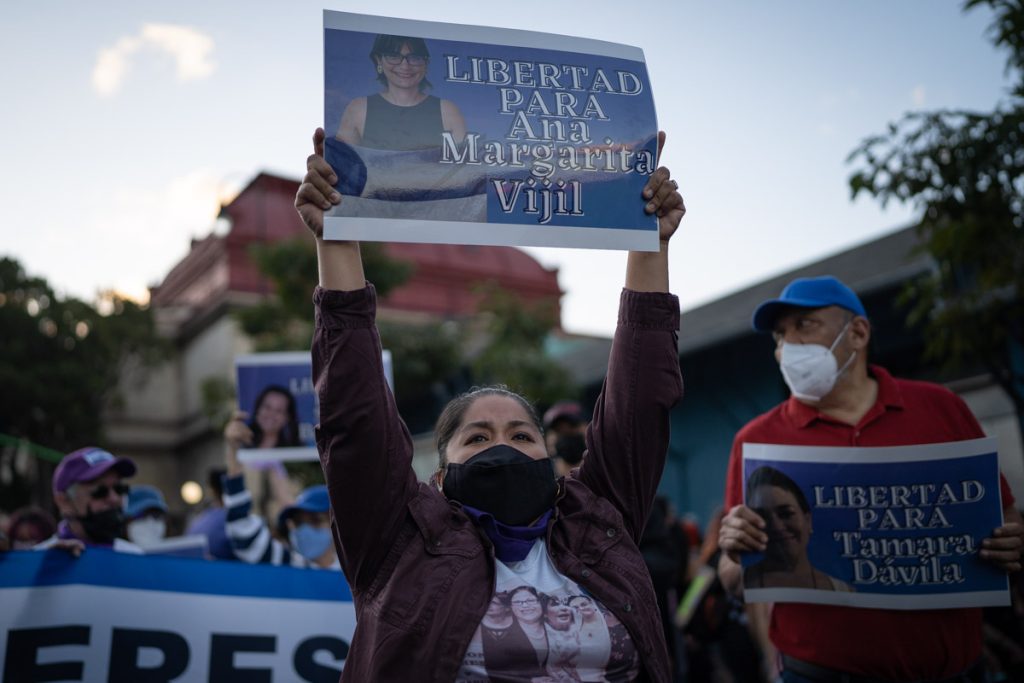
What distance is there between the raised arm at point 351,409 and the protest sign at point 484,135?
7 cm

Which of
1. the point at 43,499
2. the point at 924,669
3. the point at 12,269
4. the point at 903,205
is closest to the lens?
the point at 924,669

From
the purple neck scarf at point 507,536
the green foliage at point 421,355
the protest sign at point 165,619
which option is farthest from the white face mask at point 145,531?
the green foliage at point 421,355

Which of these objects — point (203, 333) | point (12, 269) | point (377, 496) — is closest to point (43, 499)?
point (12, 269)

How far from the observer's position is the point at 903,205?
509cm

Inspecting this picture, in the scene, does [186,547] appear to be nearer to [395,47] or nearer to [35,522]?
[35,522]

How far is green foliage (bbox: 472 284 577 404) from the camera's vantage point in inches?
591

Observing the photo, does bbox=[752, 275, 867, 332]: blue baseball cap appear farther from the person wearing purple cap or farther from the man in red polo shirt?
the person wearing purple cap

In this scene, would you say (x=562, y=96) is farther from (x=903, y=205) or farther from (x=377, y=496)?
(x=903, y=205)

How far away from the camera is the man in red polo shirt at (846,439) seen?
278 centimetres

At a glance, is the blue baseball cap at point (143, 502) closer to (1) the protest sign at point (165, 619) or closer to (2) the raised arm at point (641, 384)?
(1) the protest sign at point (165, 619)

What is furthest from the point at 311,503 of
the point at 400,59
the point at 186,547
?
the point at 400,59

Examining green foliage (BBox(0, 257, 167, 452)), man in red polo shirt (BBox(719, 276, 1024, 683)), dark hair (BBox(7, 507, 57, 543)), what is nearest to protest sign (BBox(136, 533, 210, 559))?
dark hair (BBox(7, 507, 57, 543))

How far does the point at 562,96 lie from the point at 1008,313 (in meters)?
4.42

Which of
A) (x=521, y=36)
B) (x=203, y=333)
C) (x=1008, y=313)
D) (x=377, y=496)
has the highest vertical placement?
(x=203, y=333)
